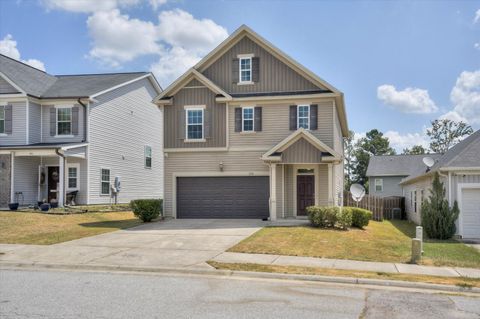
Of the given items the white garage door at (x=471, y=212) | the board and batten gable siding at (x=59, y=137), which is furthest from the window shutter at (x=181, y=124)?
the white garage door at (x=471, y=212)

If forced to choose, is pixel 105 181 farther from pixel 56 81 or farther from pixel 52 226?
pixel 52 226

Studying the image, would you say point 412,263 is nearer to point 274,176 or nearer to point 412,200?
point 274,176

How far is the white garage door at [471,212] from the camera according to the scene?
713 inches

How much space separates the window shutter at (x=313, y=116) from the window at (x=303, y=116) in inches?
5.8

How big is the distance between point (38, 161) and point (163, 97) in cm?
871

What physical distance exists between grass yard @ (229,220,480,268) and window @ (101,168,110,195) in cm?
1283

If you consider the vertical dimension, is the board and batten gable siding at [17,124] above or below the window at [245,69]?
below

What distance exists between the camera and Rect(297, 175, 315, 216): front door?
21967mm

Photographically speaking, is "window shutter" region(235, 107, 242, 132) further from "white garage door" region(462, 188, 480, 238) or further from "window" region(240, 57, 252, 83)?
"white garage door" region(462, 188, 480, 238)

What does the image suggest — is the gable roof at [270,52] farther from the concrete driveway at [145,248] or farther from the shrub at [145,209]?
the concrete driveway at [145,248]

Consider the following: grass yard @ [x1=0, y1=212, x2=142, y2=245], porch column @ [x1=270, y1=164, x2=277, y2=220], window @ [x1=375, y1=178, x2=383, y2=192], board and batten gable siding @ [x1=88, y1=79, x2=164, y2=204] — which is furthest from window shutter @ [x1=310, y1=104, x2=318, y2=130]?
window @ [x1=375, y1=178, x2=383, y2=192]

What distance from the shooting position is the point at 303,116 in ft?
72.3

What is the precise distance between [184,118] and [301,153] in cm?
641

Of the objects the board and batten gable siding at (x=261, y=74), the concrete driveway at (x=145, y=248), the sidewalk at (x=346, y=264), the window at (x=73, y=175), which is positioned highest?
the board and batten gable siding at (x=261, y=74)
